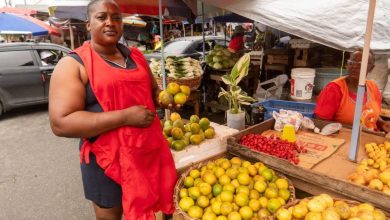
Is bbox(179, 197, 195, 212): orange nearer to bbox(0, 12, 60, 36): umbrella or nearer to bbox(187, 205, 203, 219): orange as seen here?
bbox(187, 205, 203, 219): orange

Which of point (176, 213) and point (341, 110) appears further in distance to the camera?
point (341, 110)

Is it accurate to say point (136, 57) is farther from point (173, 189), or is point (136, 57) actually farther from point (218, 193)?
point (218, 193)

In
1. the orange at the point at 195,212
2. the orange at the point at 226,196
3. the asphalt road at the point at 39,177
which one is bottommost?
the asphalt road at the point at 39,177

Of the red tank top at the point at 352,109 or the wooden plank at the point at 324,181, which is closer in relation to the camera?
the wooden plank at the point at 324,181

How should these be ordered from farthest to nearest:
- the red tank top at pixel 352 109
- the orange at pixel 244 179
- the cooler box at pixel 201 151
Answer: the red tank top at pixel 352 109 < the cooler box at pixel 201 151 < the orange at pixel 244 179

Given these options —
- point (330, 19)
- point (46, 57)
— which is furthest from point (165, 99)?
point (46, 57)

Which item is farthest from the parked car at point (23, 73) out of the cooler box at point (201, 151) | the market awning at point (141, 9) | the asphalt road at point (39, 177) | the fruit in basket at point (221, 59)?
the cooler box at point (201, 151)

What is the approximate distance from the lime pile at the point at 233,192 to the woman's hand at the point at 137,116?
0.73 meters

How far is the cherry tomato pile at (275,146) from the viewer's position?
244 centimetres

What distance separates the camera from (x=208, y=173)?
235 cm

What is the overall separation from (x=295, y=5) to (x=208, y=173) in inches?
78.5

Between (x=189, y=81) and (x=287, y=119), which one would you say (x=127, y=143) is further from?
(x=189, y=81)

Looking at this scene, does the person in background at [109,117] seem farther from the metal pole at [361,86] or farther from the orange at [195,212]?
the metal pole at [361,86]

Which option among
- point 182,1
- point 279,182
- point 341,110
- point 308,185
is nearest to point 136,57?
point 279,182
